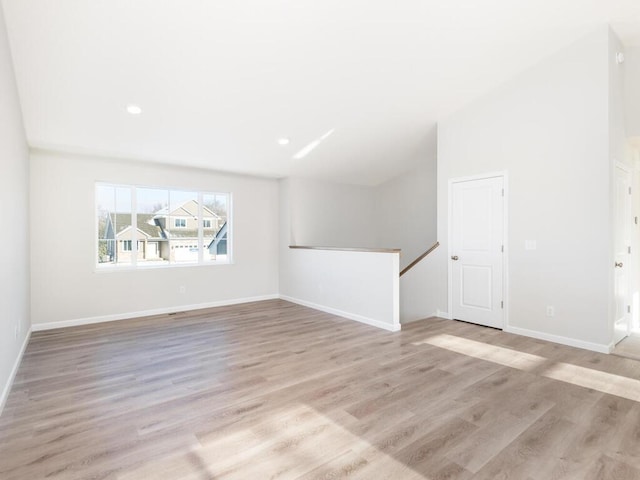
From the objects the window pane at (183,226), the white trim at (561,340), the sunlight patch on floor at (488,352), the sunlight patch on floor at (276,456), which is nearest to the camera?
the sunlight patch on floor at (276,456)

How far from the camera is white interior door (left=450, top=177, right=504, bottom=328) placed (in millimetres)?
4391

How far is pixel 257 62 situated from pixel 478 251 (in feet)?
11.7

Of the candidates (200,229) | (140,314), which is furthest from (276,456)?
(200,229)

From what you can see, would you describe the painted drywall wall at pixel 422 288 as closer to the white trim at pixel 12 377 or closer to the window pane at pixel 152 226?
the window pane at pixel 152 226

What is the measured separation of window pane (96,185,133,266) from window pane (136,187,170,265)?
0.16 m


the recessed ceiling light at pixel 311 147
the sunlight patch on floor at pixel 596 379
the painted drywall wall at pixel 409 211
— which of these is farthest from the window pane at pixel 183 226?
the sunlight patch on floor at pixel 596 379

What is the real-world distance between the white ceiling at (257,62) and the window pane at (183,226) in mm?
917

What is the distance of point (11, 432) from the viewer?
2129 mm

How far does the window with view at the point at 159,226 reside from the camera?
5.03 meters

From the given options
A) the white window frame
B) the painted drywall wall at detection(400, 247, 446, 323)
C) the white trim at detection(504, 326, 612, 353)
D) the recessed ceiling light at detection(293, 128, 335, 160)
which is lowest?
the white trim at detection(504, 326, 612, 353)

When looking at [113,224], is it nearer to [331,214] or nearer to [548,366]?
[331,214]

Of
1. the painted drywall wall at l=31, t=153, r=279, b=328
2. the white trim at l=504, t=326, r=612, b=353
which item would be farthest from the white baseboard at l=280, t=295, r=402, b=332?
the white trim at l=504, t=326, r=612, b=353

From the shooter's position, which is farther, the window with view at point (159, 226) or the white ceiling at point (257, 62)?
the window with view at point (159, 226)

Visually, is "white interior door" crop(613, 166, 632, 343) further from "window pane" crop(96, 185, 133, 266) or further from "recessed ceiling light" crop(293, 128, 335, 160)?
"window pane" crop(96, 185, 133, 266)
